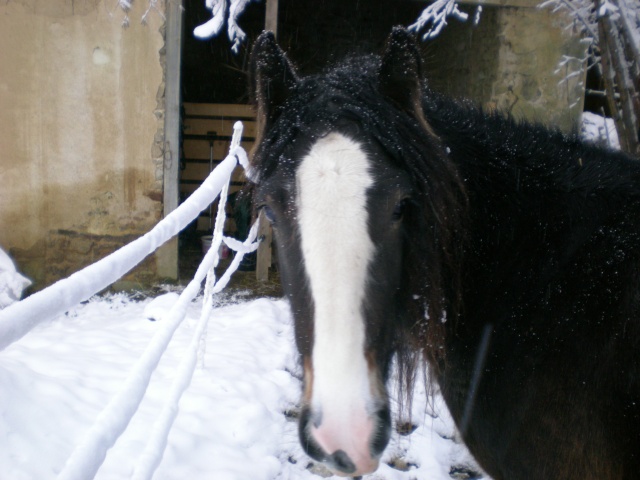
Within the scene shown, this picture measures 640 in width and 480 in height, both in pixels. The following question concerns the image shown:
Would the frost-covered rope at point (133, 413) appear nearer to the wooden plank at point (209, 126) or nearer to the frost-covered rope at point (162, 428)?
the frost-covered rope at point (162, 428)

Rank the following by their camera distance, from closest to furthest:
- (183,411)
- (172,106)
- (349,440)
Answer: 1. (349,440)
2. (183,411)
3. (172,106)

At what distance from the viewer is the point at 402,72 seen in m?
1.52

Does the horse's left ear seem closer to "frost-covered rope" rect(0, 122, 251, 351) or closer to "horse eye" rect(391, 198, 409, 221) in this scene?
"horse eye" rect(391, 198, 409, 221)

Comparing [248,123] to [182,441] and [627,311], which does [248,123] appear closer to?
[182,441]

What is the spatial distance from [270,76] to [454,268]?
962 millimetres

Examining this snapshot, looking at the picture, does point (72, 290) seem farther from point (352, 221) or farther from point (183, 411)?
point (183, 411)

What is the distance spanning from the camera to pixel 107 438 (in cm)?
105

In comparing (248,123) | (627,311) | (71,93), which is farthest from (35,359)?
(248,123)

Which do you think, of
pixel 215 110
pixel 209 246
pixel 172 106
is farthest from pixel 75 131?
pixel 215 110

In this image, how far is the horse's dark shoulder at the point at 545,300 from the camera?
4.56ft

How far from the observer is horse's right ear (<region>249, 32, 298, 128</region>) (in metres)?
1.59

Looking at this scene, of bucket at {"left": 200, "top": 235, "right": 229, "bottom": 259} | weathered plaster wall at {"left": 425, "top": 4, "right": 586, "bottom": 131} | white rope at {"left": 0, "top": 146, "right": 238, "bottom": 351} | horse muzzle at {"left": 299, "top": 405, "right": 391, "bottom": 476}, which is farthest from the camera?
bucket at {"left": 200, "top": 235, "right": 229, "bottom": 259}

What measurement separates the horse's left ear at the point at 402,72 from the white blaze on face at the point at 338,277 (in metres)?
0.33

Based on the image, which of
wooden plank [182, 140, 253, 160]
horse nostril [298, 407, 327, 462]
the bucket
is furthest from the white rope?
wooden plank [182, 140, 253, 160]
